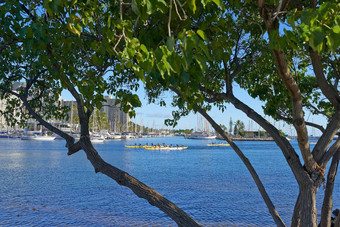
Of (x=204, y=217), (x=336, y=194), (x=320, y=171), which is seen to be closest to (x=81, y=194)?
(x=204, y=217)

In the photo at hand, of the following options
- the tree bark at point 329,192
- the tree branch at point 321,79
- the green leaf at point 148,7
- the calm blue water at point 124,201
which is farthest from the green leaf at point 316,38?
the calm blue water at point 124,201

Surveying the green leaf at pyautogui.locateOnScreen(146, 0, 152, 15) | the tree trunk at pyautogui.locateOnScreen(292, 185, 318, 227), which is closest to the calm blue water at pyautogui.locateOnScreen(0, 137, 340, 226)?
the tree trunk at pyautogui.locateOnScreen(292, 185, 318, 227)

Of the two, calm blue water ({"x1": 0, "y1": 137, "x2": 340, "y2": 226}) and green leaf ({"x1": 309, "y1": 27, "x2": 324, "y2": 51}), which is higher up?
green leaf ({"x1": 309, "y1": 27, "x2": 324, "y2": 51})

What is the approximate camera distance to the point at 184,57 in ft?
9.05

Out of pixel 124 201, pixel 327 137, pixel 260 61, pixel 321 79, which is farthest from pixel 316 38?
pixel 124 201

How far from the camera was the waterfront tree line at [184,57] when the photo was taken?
304 cm

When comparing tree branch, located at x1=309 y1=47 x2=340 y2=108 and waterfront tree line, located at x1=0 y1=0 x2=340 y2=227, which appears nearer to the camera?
waterfront tree line, located at x1=0 y1=0 x2=340 y2=227

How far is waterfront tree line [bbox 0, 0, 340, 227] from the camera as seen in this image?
3043 mm

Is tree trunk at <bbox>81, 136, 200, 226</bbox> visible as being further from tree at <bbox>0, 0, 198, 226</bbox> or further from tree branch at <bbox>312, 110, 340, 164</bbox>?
tree branch at <bbox>312, 110, 340, 164</bbox>

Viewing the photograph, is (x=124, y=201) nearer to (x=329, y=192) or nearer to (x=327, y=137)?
(x=329, y=192)

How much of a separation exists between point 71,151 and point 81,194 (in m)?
18.8

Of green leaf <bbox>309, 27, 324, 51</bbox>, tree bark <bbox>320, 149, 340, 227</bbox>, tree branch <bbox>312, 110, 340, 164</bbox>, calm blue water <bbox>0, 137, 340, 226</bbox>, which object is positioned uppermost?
green leaf <bbox>309, 27, 324, 51</bbox>

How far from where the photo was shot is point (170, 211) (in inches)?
239

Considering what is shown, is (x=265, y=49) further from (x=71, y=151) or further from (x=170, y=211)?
(x=71, y=151)
